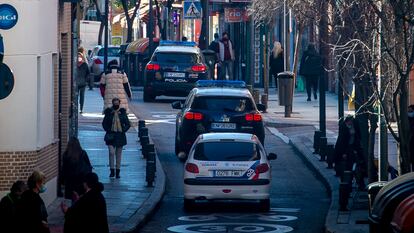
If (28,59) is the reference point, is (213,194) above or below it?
below

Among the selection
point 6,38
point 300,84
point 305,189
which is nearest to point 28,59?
point 6,38

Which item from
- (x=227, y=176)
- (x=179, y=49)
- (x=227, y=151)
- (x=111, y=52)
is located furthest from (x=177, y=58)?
(x=111, y=52)

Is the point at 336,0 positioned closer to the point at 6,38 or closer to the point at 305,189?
the point at 305,189

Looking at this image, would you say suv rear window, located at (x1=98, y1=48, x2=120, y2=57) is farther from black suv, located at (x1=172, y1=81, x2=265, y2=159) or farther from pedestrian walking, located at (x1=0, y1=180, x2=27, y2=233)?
pedestrian walking, located at (x1=0, y1=180, x2=27, y2=233)

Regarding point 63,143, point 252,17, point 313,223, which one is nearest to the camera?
point 313,223

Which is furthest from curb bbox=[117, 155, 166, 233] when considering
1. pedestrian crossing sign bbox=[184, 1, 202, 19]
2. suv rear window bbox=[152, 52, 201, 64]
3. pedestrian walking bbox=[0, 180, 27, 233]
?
pedestrian crossing sign bbox=[184, 1, 202, 19]

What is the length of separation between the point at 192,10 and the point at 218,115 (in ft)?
60.2

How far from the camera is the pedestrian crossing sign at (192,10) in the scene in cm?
4484

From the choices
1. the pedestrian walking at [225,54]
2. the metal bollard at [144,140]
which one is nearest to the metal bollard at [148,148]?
the metal bollard at [144,140]

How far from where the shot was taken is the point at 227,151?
21.9 m

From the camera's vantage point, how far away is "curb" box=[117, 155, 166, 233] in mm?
19625

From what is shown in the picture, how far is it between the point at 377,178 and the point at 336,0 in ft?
10.2

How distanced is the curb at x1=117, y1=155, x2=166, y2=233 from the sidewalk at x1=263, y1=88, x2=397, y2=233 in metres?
2.90

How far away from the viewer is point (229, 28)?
188ft
